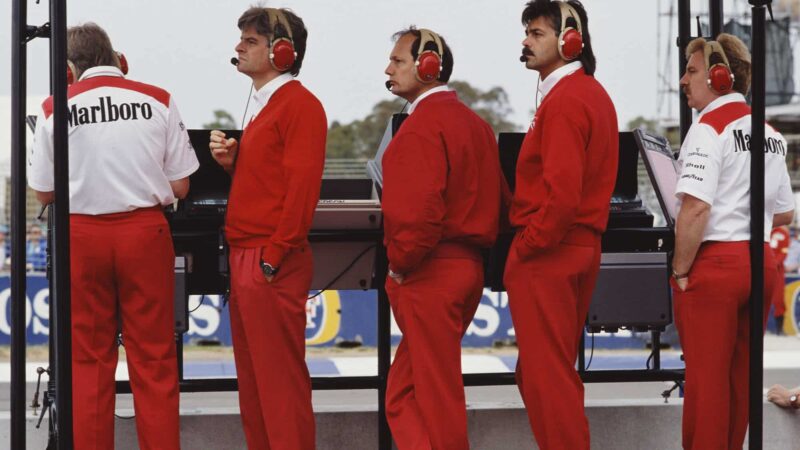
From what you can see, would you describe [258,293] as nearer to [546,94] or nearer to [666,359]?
[546,94]

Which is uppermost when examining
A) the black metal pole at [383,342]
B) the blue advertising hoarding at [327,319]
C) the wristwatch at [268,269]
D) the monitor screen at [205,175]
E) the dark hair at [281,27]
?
the dark hair at [281,27]

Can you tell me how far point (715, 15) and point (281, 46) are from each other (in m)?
2.27

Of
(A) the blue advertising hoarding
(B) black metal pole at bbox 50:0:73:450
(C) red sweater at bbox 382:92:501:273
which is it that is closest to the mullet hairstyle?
(C) red sweater at bbox 382:92:501:273

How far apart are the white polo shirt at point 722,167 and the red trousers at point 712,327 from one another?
0.25 ft

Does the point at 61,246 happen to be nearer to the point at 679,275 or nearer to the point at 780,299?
the point at 679,275

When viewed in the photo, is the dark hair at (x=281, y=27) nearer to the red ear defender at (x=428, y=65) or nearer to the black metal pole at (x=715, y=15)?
the red ear defender at (x=428, y=65)

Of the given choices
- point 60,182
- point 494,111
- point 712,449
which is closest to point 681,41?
point 712,449

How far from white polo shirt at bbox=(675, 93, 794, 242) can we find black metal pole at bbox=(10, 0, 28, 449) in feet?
7.87

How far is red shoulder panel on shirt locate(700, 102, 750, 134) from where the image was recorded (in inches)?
181

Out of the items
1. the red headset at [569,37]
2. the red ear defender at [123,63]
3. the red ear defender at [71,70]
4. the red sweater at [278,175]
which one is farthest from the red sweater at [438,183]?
the red ear defender at [71,70]

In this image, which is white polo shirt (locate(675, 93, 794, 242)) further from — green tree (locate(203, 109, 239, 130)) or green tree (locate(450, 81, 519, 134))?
green tree (locate(450, 81, 519, 134))

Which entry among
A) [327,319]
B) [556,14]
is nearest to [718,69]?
[556,14]

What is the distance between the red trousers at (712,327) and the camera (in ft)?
15.1

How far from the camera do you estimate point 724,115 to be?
15.1 feet
